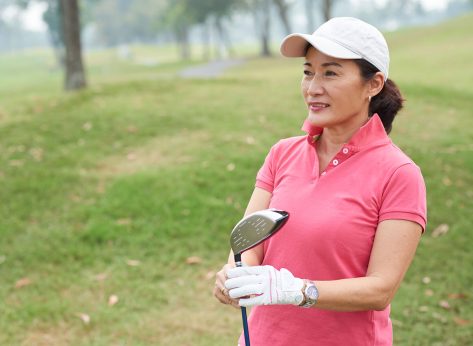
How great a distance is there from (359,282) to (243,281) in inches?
15.8

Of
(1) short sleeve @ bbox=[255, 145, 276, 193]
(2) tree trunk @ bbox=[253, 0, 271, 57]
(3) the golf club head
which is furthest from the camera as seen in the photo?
(2) tree trunk @ bbox=[253, 0, 271, 57]

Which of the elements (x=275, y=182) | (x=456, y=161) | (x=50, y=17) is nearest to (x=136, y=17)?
(x=50, y=17)

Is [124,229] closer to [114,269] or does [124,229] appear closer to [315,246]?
[114,269]

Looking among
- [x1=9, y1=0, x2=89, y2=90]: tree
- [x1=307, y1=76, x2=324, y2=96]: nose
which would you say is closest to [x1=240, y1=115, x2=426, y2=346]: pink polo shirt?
[x1=307, y1=76, x2=324, y2=96]: nose

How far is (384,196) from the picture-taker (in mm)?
2051

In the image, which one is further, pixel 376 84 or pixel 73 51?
pixel 73 51

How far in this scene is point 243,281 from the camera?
196 cm

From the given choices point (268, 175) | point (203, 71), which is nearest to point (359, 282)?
point (268, 175)

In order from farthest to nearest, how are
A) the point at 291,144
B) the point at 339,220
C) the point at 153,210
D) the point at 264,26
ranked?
the point at 264,26 < the point at 153,210 < the point at 291,144 < the point at 339,220

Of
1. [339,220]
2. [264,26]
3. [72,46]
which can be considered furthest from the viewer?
[264,26]

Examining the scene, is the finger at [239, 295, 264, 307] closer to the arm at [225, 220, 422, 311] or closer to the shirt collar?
the arm at [225, 220, 422, 311]

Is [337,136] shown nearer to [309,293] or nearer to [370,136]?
[370,136]

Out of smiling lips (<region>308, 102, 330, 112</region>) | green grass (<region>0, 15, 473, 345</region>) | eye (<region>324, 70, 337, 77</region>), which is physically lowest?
green grass (<region>0, 15, 473, 345</region>)

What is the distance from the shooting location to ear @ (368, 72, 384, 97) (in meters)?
2.22
